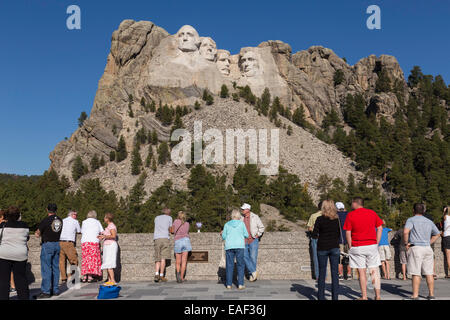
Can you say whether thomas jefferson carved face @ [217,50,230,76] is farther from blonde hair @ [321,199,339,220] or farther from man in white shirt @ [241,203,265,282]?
blonde hair @ [321,199,339,220]

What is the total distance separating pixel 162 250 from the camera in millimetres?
10859

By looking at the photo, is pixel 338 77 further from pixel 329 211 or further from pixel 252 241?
pixel 329 211

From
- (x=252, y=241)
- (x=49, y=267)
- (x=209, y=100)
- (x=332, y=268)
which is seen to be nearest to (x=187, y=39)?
(x=209, y=100)

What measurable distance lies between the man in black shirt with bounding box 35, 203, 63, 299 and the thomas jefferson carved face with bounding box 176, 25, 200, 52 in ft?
289

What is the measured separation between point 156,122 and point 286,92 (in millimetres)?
36066

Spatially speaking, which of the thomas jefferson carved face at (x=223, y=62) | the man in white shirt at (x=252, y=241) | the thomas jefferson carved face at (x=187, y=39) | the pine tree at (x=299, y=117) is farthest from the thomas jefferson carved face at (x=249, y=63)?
the man in white shirt at (x=252, y=241)

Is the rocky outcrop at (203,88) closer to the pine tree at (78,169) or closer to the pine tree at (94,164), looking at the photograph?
the pine tree at (94,164)

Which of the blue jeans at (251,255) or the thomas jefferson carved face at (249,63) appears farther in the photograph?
the thomas jefferson carved face at (249,63)

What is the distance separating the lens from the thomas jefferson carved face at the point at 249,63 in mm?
102644

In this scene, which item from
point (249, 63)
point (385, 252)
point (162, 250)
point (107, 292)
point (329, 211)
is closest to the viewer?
point (329, 211)

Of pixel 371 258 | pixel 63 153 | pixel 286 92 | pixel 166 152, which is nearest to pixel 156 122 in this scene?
pixel 166 152

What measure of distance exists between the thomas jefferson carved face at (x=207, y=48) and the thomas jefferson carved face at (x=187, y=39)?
182cm

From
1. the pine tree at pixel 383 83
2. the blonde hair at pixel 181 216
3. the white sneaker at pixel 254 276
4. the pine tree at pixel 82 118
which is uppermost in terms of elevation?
the pine tree at pixel 383 83

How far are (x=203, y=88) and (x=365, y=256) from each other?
285 feet
